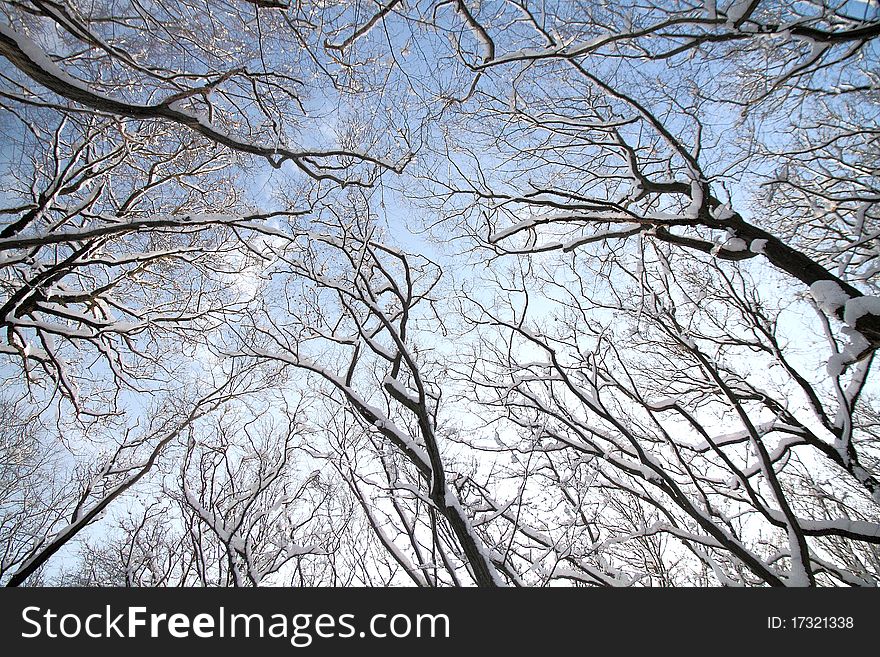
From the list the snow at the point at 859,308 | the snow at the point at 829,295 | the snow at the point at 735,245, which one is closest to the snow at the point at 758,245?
the snow at the point at 735,245

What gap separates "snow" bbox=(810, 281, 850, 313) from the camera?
14.4 ft

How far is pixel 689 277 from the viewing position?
768 centimetres

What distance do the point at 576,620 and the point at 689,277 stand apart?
594cm

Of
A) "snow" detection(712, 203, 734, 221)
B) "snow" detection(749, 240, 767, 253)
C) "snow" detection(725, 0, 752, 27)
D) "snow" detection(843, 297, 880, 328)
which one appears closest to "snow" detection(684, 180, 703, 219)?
"snow" detection(712, 203, 734, 221)

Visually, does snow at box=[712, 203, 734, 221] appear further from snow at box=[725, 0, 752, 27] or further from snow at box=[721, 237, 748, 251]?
snow at box=[725, 0, 752, 27]

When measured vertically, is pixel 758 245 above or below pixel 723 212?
below

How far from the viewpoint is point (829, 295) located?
14.7 ft

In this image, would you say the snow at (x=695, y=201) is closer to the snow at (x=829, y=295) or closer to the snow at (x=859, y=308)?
the snow at (x=829, y=295)

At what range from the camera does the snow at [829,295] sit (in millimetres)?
4379

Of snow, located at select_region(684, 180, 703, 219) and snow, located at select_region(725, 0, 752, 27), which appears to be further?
snow, located at select_region(684, 180, 703, 219)

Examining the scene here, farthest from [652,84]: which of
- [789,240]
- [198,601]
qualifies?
[198,601]

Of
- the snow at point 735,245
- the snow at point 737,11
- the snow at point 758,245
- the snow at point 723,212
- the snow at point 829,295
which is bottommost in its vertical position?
the snow at point 829,295

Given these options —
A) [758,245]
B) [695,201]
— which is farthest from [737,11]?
[758,245]

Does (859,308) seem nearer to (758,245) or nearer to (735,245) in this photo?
(758,245)
